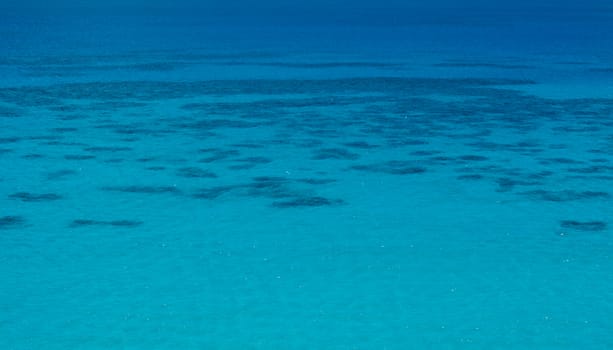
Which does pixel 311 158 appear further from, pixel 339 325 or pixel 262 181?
pixel 339 325

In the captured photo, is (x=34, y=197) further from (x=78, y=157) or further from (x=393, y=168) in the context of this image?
(x=393, y=168)

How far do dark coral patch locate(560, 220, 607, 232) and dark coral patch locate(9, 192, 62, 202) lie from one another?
6.35 m

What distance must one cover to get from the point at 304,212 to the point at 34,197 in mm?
3533

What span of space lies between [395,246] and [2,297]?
13.7 ft

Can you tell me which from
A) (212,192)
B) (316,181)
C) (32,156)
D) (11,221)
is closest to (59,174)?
(32,156)

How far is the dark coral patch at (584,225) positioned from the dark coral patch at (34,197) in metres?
6.35

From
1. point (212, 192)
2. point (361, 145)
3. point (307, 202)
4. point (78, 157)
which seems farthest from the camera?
point (361, 145)

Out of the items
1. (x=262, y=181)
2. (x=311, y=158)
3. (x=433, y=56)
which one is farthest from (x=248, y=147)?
(x=433, y=56)

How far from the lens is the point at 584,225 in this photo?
1052cm

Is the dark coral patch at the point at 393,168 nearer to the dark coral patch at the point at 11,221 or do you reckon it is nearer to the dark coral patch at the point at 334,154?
the dark coral patch at the point at 334,154

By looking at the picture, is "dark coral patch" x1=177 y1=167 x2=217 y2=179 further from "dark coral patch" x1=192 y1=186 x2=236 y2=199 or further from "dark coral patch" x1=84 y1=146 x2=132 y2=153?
"dark coral patch" x1=84 y1=146 x2=132 y2=153

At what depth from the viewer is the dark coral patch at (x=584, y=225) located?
10.4m

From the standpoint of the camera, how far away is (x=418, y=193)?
1189 cm

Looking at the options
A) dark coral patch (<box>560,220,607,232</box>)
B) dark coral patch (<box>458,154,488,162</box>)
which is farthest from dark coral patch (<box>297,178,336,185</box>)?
dark coral patch (<box>560,220,607,232</box>)
